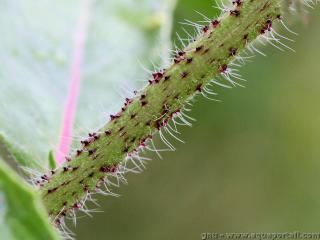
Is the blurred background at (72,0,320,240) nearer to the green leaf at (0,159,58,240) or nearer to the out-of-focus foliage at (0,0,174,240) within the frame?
the out-of-focus foliage at (0,0,174,240)

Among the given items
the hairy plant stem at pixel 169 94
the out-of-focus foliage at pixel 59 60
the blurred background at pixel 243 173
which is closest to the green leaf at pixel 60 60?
the out-of-focus foliage at pixel 59 60

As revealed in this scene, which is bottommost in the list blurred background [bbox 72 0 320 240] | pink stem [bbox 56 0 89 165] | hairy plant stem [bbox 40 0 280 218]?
hairy plant stem [bbox 40 0 280 218]

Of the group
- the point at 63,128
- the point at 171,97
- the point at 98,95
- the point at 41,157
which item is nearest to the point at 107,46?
the point at 98,95

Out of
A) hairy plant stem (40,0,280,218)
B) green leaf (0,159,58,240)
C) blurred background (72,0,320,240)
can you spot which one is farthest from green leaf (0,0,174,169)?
blurred background (72,0,320,240)

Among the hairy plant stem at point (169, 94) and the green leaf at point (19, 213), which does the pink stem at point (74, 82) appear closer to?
the hairy plant stem at point (169, 94)

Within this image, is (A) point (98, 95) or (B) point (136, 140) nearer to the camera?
(B) point (136, 140)

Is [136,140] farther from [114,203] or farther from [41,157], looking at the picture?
[114,203]
